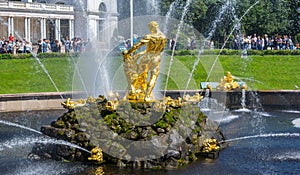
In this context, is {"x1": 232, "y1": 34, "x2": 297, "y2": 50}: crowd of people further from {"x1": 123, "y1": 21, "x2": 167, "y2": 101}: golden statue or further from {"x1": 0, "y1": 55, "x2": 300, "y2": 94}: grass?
{"x1": 123, "y1": 21, "x2": 167, "y2": 101}: golden statue

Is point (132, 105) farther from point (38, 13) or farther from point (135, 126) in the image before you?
point (38, 13)

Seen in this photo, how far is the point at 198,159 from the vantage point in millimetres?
11430

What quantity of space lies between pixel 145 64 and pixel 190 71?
1354 centimetres

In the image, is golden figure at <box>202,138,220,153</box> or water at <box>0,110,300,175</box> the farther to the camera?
golden figure at <box>202,138,220,153</box>

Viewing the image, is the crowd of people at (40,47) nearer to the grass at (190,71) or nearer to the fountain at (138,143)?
the grass at (190,71)

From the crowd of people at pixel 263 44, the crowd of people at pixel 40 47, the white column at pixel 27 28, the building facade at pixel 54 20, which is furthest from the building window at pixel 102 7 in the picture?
the crowd of people at pixel 263 44

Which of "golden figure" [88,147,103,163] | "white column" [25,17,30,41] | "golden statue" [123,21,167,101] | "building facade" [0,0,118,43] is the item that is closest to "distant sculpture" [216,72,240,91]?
"golden statue" [123,21,167,101]

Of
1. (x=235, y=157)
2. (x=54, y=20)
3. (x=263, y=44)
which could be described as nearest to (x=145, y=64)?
(x=235, y=157)

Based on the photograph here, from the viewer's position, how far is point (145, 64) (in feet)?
39.5

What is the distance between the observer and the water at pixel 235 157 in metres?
10.5

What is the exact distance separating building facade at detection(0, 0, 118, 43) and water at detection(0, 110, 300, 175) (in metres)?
29.5

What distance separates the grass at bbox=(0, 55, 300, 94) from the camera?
2236 centimetres

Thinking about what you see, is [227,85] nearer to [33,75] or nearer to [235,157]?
[235,157]

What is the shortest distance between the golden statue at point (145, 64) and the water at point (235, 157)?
76.8 inches
